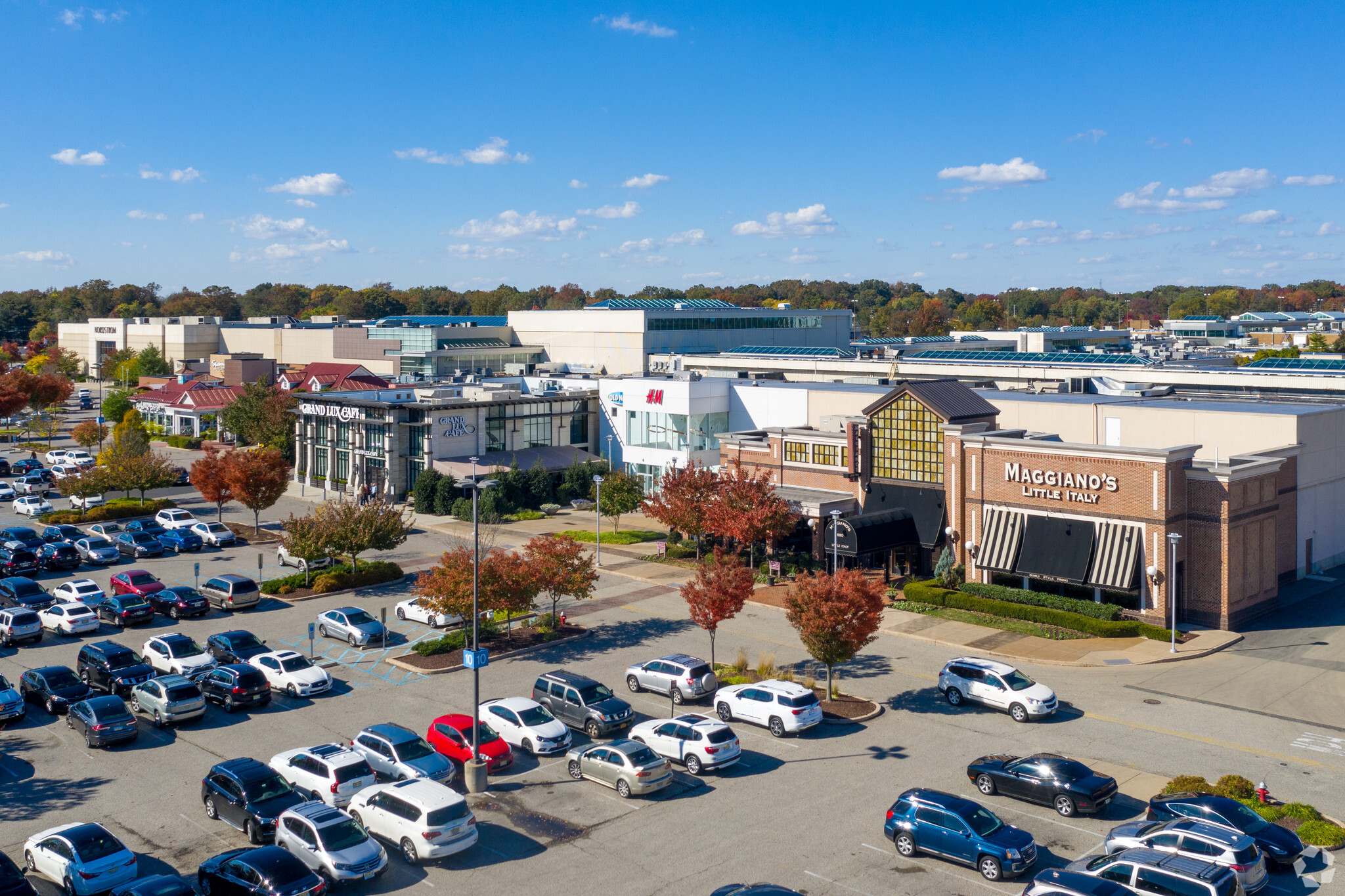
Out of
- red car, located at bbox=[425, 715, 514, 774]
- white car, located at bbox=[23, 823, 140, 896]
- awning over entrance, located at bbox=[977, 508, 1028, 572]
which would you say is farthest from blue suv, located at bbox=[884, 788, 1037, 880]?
awning over entrance, located at bbox=[977, 508, 1028, 572]

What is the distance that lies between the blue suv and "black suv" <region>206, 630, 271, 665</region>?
24.4 meters

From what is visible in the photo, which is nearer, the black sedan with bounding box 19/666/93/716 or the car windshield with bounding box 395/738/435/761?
the car windshield with bounding box 395/738/435/761

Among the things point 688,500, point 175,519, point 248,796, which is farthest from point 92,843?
point 175,519

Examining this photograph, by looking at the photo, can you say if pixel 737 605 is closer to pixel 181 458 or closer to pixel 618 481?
pixel 618 481

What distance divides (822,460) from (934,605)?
12034 millimetres

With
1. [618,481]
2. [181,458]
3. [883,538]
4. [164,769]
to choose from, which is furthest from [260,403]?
[164,769]

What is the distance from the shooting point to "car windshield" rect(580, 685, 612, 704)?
3312 centimetres

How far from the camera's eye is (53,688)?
35031mm

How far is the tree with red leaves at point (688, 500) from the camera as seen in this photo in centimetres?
5484

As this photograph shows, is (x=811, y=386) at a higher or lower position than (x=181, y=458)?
higher

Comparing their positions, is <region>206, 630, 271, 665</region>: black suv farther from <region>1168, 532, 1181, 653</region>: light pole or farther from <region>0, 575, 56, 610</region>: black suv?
<region>1168, 532, 1181, 653</region>: light pole

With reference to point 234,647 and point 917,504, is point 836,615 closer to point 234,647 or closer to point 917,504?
point 917,504

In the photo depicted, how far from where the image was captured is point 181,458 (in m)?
96.7

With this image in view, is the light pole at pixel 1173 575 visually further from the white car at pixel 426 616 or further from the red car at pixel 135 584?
the red car at pixel 135 584
